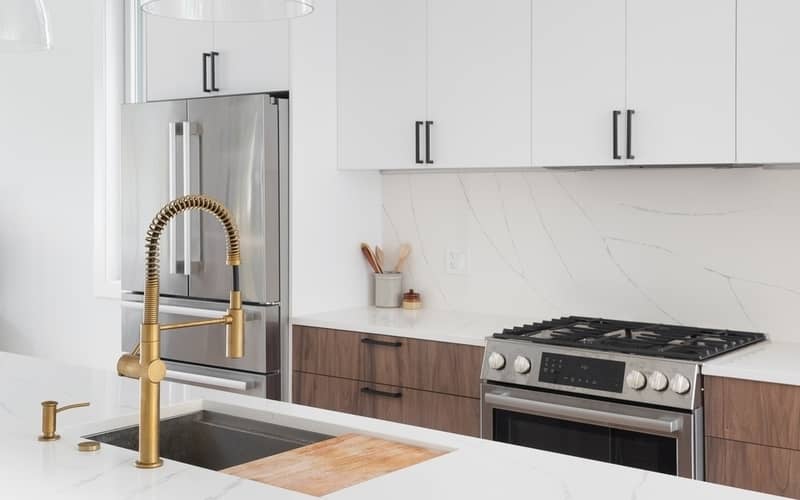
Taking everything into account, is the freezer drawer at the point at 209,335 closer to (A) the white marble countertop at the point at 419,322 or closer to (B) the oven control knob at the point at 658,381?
(A) the white marble countertop at the point at 419,322

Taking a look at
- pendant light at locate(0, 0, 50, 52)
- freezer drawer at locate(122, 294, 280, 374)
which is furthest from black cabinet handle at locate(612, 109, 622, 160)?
pendant light at locate(0, 0, 50, 52)

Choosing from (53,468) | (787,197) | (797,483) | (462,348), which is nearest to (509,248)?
(462,348)

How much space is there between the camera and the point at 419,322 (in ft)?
12.2

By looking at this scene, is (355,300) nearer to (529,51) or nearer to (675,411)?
(529,51)

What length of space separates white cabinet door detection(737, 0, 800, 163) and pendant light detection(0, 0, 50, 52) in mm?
2029

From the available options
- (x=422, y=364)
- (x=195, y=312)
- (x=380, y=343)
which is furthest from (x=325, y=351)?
(x=195, y=312)

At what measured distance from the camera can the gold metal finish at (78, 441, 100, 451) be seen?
1852mm

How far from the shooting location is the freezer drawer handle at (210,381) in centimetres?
389

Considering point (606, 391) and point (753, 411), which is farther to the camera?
point (606, 391)

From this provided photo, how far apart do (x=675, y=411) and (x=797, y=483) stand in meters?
0.38

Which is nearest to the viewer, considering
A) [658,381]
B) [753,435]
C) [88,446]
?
[88,446]

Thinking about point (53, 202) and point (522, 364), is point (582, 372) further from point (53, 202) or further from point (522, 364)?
point (53, 202)

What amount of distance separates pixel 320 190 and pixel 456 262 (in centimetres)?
65

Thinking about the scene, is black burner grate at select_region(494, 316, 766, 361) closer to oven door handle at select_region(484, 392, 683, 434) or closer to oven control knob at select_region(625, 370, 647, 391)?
oven control knob at select_region(625, 370, 647, 391)
